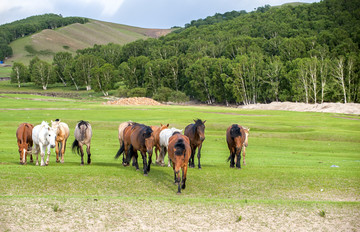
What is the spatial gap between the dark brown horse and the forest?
7660 centimetres

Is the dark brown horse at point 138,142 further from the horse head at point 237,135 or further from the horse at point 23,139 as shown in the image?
the horse at point 23,139

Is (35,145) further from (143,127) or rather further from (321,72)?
(321,72)

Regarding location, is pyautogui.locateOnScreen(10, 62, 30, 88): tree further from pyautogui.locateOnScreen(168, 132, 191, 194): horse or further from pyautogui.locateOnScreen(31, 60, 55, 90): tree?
pyautogui.locateOnScreen(168, 132, 191, 194): horse

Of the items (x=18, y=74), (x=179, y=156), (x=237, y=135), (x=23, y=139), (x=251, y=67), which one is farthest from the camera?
(x=18, y=74)

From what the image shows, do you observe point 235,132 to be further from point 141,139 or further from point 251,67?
point 251,67

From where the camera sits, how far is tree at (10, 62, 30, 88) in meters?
153

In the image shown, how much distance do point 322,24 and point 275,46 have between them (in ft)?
106

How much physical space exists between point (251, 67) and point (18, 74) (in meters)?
102

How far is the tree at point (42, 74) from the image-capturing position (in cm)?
15134

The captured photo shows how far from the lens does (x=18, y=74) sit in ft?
502

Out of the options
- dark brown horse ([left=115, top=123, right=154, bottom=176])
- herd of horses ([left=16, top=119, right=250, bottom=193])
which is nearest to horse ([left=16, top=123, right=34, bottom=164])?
herd of horses ([left=16, top=119, right=250, bottom=193])

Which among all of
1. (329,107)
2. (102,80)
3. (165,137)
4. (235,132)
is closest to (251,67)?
(329,107)

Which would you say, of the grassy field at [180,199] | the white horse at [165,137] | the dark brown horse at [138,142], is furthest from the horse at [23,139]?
the white horse at [165,137]

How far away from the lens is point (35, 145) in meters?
19.8
